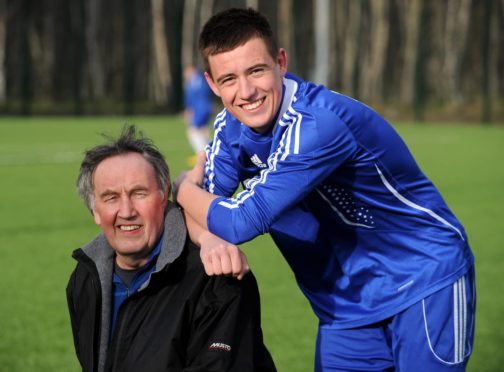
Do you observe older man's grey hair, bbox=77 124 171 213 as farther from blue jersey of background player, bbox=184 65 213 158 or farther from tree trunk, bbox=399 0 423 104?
tree trunk, bbox=399 0 423 104

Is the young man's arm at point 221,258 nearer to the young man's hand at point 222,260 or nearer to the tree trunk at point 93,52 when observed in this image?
the young man's hand at point 222,260

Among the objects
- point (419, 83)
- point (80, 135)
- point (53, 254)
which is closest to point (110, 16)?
point (419, 83)

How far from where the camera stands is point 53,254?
9.56 metres

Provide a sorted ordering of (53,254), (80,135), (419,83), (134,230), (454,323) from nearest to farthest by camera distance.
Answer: (134,230) < (454,323) < (53,254) < (80,135) < (419,83)

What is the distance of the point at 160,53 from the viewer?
51.2 metres

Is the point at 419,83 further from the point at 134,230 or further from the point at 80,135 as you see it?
the point at 134,230

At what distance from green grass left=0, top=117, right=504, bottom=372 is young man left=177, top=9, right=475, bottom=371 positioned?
2210 millimetres

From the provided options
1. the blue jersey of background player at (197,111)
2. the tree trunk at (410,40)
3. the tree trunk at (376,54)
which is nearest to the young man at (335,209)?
the blue jersey of background player at (197,111)

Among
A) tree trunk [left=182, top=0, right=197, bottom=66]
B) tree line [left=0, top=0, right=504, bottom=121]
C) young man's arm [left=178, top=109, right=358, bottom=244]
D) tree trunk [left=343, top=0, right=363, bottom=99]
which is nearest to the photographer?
young man's arm [left=178, top=109, right=358, bottom=244]

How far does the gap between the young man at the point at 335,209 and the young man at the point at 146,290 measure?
0.15m

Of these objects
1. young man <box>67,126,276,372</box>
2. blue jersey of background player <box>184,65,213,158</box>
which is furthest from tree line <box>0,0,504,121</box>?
young man <box>67,126,276,372</box>

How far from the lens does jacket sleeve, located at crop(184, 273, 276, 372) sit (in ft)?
10.6

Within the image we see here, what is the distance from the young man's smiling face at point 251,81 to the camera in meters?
3.47

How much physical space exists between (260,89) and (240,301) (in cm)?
79
